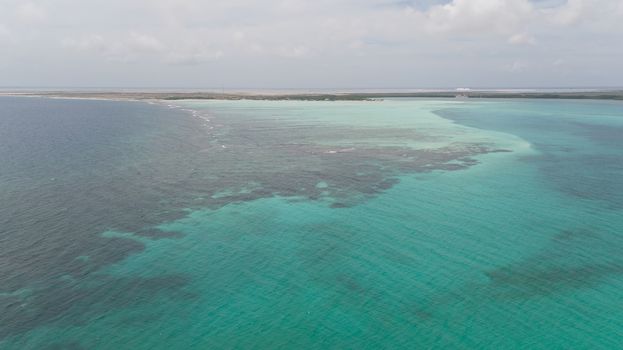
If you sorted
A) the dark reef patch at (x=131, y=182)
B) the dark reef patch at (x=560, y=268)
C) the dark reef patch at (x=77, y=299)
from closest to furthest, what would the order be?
1. the dark reef patch at (x=77, y=299)
2. the dark reef patch at (x=131, y=182)
3. the dark reef patch at (x=560, y=268)

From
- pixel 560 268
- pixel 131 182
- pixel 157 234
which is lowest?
pixel 560 268

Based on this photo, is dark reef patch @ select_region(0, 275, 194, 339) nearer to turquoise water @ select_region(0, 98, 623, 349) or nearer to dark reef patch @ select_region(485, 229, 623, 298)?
turquoise water @ select_region(0, 98, 623, 349)

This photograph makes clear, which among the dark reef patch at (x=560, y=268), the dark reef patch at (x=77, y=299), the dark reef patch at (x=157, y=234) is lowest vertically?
the dark reef patch at (x=560, y=268)

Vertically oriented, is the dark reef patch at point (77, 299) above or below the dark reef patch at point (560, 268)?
above

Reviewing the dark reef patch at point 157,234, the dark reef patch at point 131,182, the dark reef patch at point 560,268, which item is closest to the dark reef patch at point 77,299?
the dark reef patch at point 131,182

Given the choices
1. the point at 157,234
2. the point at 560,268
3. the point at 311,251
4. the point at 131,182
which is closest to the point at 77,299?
the point at 157,234

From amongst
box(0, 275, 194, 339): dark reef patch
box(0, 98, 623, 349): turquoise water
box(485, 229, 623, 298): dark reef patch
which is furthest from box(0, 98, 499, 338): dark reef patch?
box(485, 229, 623, 298): dark reef patch

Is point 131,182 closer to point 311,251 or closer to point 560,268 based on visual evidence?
point 311,251

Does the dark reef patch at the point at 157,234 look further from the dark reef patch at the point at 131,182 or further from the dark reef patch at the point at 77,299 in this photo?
the dark reef patch at the point at 77,299

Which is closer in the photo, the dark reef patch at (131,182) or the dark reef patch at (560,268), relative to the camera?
the dark reef patch at (131,182)

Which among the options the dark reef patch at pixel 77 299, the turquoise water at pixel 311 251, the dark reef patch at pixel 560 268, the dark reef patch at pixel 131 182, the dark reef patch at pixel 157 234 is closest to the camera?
the turquoise water at pixel 311 251
